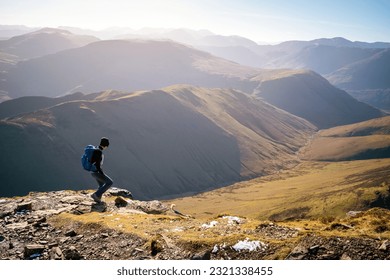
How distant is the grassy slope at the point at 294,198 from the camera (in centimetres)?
9800

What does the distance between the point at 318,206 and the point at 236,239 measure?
9880 cm

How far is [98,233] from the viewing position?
14453 mm

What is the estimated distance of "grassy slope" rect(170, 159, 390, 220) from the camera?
9800cm

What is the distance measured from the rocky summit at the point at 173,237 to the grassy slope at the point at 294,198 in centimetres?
5915

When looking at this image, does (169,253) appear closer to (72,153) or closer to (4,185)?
(4,185)

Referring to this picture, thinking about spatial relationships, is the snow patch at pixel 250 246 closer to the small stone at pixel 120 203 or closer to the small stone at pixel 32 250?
Result: the small stone at pixel 32 250

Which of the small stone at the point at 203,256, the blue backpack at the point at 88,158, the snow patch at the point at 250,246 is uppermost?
the blue backpack at the point at 88,158

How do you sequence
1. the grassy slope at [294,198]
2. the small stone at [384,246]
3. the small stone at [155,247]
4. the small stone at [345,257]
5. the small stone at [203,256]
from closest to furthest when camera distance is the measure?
1. the small stone at [345,257]
2. the small stone at [384,246]
3. the small stone at [203,256]
4. the small stone at [155,247]
5. the grassy slope at [294,198]

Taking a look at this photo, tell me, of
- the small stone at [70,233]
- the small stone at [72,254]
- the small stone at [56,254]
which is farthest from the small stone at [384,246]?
the small stone at [70,233]

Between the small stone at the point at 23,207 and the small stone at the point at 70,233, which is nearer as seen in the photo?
the small stone at the point at 70,233

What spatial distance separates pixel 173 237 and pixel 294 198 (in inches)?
Result: 5019

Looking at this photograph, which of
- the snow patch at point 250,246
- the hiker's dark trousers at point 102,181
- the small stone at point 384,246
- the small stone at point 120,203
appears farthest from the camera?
the small stone at point 120,203

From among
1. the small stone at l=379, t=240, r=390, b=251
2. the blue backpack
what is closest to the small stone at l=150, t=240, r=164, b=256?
the small stone at l=379, t=240, r=390, b=251
